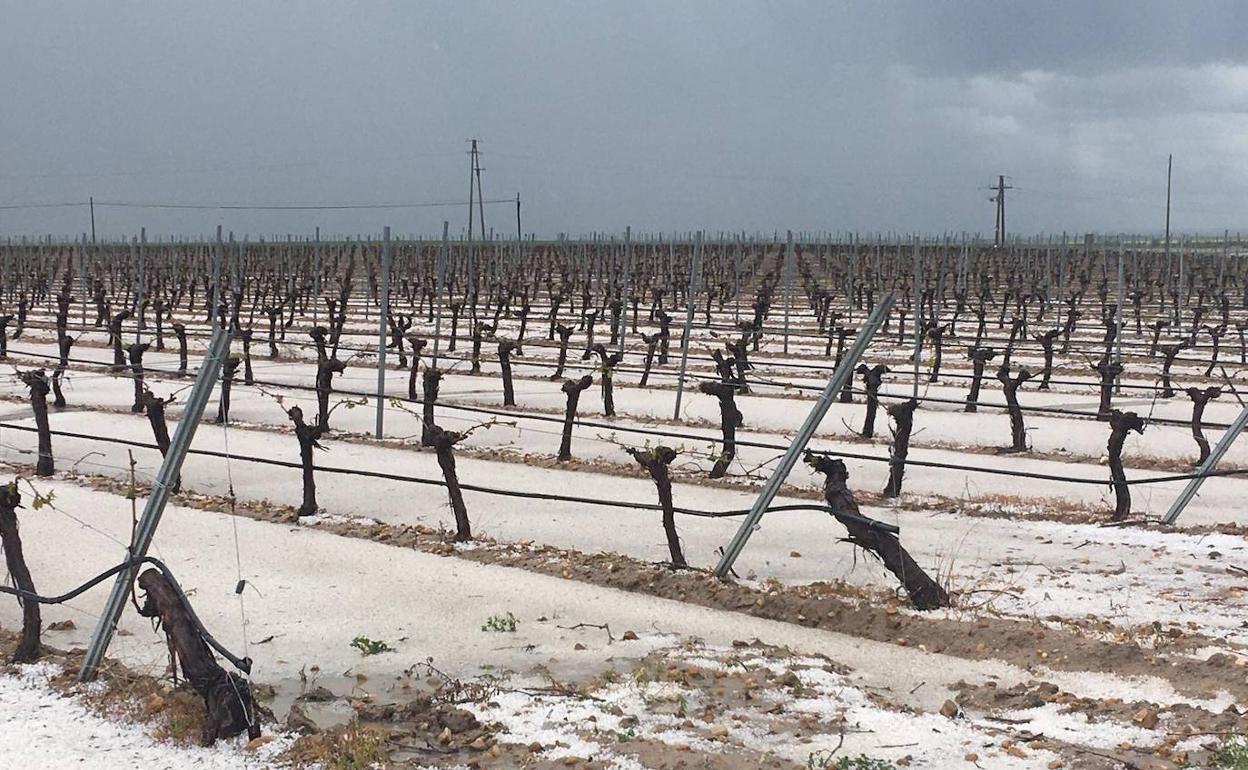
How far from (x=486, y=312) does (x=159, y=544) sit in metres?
20.0

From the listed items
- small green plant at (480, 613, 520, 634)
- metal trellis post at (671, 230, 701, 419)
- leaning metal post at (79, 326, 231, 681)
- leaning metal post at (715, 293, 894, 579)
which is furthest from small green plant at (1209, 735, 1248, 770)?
metal trellis post at (671, 230, 701, 419)

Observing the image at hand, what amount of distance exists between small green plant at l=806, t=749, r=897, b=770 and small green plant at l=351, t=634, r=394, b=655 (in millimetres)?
2120

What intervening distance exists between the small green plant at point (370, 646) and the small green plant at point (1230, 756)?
335 centimetres

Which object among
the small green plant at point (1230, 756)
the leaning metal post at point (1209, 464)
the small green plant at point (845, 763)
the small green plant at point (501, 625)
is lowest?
the small green plant at point (501, 625)

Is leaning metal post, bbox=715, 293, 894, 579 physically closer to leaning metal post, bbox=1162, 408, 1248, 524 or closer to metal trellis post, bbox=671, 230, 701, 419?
leaning metal post, bbox=1162, 408, 1248, 524

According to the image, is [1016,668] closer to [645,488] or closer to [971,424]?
[645,488]

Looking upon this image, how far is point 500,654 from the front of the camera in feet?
19.1

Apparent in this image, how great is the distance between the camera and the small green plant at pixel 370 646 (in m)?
5.81

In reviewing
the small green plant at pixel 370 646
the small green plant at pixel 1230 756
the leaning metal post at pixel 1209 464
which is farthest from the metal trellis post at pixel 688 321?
the small green plant at pixel 1230 756

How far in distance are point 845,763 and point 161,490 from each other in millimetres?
2722

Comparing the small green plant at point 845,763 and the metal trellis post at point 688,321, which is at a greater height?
the metal trellis post at point 688,321

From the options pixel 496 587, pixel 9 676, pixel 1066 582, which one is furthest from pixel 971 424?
pixel 9 676

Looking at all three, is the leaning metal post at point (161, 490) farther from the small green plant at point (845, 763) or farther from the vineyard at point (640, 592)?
the small green plant at point (845, 763)

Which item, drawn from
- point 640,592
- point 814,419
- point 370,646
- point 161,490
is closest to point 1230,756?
point 814,419
